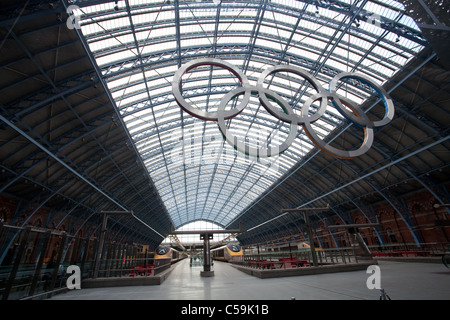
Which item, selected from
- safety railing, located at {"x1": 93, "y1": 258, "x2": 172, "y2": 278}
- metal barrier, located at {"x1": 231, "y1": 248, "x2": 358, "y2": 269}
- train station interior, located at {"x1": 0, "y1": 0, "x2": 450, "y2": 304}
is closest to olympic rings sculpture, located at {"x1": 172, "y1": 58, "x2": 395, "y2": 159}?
train station interior, located at {"x1": 0, "y1": 0, "x2": 450, "y2": 304}

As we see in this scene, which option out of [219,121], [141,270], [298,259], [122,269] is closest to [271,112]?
[219,121]

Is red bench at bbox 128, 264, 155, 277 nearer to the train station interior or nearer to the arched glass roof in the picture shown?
the train station interior

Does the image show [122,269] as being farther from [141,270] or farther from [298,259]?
[298,259]

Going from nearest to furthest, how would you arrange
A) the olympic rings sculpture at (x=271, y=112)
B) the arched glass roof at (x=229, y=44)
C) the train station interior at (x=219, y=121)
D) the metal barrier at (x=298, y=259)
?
the olympic rings sculpture at (x=271, y=112), the train station interior at (x=219, y=121), the arched glass roof at (x=229, y=44), the metal barrier at (x=298, y=259)

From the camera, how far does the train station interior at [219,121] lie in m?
8.16

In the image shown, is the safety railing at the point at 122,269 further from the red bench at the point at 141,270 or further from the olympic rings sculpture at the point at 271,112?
the olympic rings sculpture at the point at 271,112

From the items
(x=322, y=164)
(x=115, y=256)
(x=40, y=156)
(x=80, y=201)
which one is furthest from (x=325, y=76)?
(x=80, y=201)

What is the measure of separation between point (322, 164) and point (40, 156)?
1240 inches

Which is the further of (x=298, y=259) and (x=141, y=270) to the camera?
(x=298, y=259)

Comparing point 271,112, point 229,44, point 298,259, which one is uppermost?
point 229,44

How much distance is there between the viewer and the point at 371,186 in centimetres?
2783

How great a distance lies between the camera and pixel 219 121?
7281 millimetres

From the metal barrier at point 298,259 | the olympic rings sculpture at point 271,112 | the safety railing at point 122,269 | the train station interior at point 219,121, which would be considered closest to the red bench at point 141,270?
the safety railing at point 122,269
